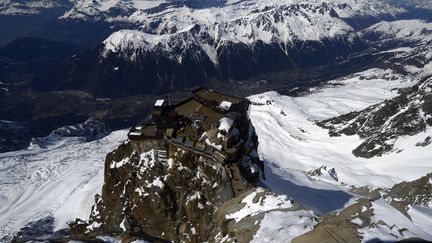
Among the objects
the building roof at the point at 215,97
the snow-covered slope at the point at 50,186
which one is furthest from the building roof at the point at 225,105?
the snow-covered slope at the point at 50,186

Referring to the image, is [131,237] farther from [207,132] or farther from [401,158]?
[401,158]

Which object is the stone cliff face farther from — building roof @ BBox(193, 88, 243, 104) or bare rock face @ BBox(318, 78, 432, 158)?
bare rock face @ BBox(318, 78, 432, 158)

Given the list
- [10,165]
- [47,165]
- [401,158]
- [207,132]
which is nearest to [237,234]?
[207,132]

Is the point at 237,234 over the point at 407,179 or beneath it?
over

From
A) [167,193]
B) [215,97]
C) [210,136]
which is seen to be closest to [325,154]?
[215,97]

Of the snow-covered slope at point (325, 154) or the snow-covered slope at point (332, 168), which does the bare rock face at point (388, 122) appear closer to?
the snow-covered slope at point (332, 168)
